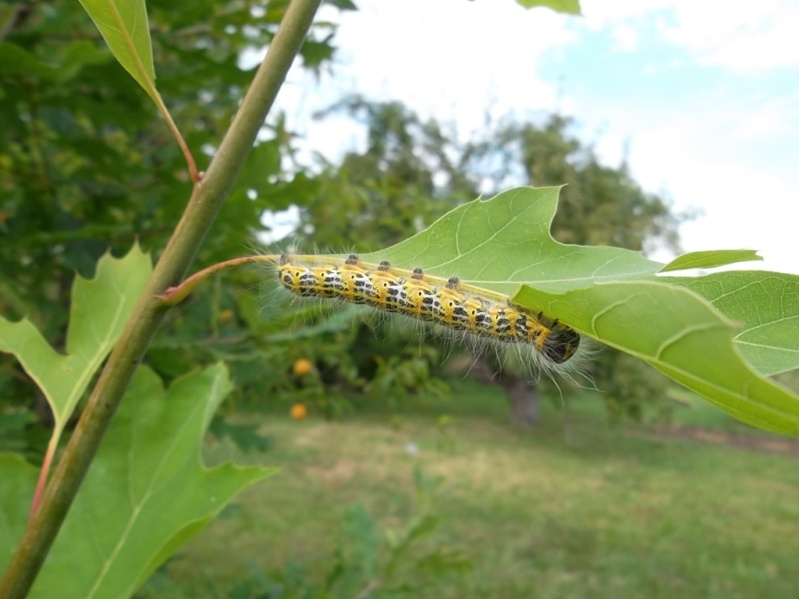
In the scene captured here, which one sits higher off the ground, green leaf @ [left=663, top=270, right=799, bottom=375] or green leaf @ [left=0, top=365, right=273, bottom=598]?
green leaf @ [left=663, top=270, right=799, bottom=375]

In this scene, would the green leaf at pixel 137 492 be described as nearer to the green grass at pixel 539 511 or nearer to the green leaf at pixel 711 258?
the green leaf at pixel 711 258

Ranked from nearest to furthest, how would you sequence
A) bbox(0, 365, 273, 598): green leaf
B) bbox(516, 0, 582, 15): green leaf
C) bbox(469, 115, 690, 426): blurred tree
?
bbox(0, 365, 273, 598): green leaf
bbox(516, 0, 582, 15): green leaf
bbox(469, 115, 690, 426): blurred tree

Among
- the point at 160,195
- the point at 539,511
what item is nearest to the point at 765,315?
the point at 160,195

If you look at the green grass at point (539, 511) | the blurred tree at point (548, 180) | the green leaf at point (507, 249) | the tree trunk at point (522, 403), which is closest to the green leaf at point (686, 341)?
the green leaf at point (507, 249)

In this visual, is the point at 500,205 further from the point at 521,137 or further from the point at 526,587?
the point at 521,137

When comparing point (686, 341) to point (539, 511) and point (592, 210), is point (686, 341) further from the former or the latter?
point (592, 210)

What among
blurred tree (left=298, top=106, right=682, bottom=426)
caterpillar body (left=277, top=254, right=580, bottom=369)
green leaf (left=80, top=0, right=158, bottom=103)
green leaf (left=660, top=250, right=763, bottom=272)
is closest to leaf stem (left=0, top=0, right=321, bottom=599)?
green leaf (left=80, top=0, right=158, bottom=103)

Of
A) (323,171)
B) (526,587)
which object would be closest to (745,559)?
(526,587)

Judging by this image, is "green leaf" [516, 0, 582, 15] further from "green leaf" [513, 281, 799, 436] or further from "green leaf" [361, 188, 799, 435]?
"green leaf" [513, 281, 799, 436]
